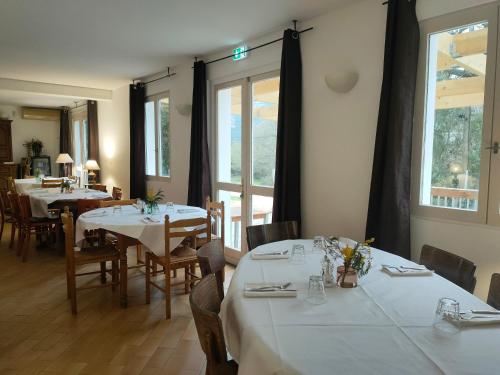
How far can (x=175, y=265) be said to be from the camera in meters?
3.07

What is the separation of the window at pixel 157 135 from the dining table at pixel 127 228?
2.49 meters

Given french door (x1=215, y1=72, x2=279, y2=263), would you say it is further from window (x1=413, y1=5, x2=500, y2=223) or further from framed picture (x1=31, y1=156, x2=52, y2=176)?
framed picture (x1=31, y1=156, x2=52, y2=176)

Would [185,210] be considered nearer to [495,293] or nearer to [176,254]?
[176,254]

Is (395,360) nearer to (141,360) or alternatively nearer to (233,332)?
(233,332)

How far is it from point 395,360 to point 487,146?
1.92m

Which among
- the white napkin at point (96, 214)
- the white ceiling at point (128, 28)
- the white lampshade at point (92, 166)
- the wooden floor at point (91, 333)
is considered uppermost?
the white ceiling at point (128, 28)

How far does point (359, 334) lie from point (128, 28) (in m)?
3.66

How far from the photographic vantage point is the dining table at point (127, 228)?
10.1ft

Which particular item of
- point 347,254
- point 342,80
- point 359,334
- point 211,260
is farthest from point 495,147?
point 211,260

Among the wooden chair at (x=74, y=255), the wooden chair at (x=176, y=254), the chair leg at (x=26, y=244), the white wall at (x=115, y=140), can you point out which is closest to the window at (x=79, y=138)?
the white wall at (x=115, y=140)

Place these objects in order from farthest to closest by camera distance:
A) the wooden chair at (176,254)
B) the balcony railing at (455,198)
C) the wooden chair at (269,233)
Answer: the wooden chair at (176,254)
the wooden chair at (269,233)
the balcony railing at (455,198)

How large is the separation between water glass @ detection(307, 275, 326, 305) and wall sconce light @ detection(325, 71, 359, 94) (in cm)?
205

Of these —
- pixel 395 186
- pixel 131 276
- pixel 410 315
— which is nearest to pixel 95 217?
pixel 131 276

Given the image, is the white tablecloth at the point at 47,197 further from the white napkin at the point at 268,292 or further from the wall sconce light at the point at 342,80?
the white napkin at the point at 268,292
